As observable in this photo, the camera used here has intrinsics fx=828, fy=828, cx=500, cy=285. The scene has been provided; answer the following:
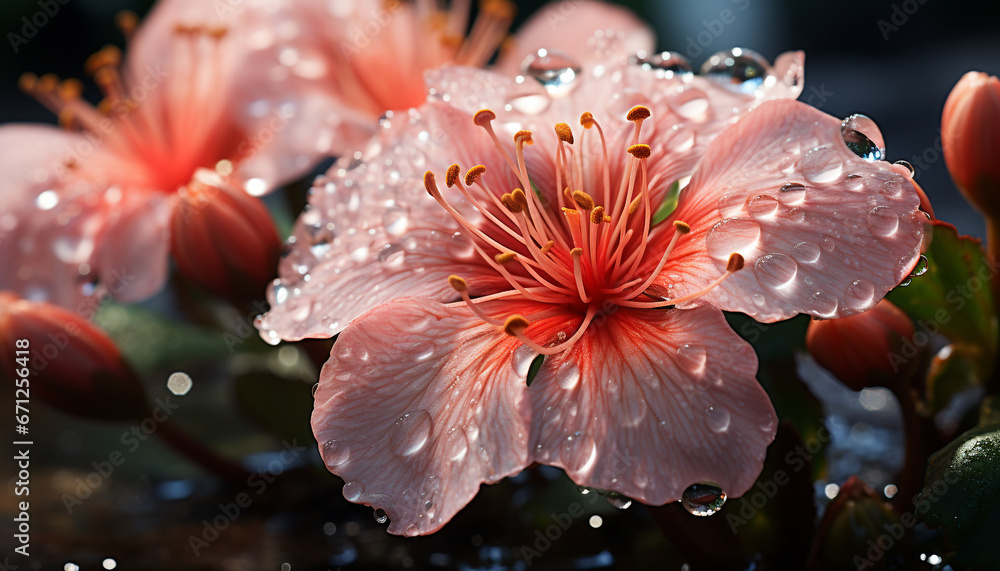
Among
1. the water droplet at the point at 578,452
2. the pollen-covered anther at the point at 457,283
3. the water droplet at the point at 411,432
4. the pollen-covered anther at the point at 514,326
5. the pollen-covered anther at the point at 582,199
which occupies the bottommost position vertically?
the water droplet at the point at 411,432

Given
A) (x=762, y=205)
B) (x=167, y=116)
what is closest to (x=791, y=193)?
(x=762, y=205)

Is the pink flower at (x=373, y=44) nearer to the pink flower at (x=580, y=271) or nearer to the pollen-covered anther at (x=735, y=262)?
the pink flower at (x=580, y=271)

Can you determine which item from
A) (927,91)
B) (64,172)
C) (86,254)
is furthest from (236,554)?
(927,91)

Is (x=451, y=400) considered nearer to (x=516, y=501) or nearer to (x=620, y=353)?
(x=620, y=353)

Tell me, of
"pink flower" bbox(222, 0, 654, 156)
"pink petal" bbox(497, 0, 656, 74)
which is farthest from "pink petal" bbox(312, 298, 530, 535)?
"pink petal" bbox(497, 0, 656, 74)

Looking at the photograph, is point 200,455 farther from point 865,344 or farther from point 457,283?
point 865,344

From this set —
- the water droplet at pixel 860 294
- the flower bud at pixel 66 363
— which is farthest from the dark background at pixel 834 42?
the flower bud at pixel 66 363
